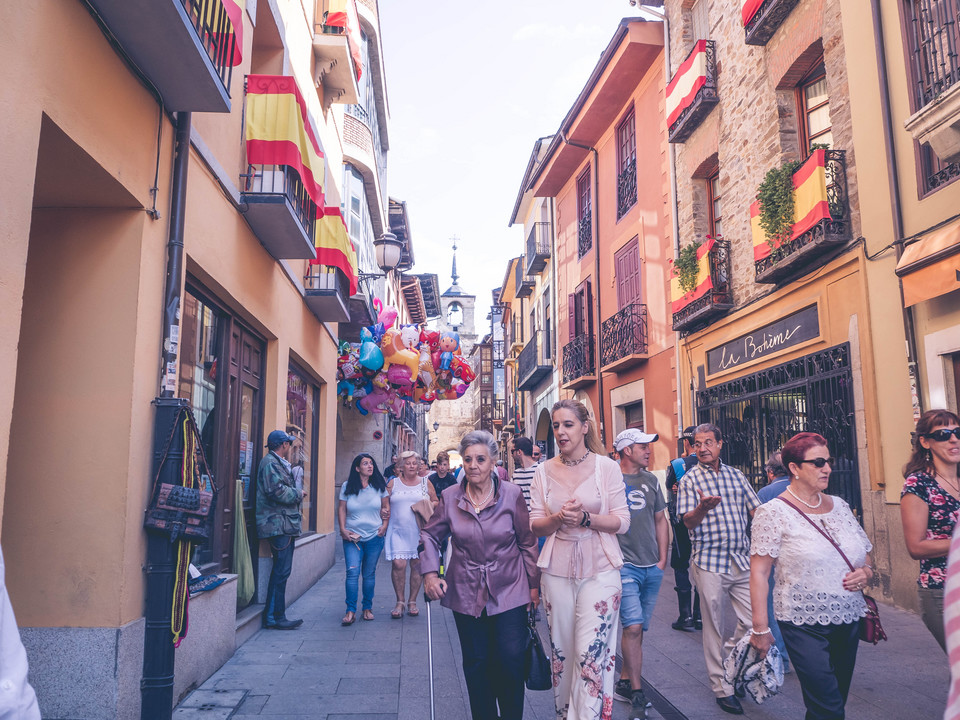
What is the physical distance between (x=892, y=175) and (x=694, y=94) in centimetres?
525

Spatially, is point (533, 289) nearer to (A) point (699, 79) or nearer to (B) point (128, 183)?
(A) point (699, 79)

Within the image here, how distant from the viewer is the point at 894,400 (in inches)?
324

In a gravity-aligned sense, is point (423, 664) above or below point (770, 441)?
below

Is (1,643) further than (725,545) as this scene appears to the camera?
No

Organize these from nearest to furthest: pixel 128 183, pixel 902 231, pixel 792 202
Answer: pixel 128 183
pixel 902 231
pixel 792 202

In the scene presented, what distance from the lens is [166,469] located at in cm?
488

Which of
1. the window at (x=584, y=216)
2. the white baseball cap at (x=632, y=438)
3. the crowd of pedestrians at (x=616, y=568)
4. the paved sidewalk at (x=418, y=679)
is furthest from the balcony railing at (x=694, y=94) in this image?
the crowd of pedestrians at (x=616, y=568)

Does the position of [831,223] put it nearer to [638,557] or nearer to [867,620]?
[638,557]

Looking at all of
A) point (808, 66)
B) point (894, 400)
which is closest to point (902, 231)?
point (894, 400)

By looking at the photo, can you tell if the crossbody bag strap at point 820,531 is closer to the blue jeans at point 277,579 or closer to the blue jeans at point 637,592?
the blue jeans at point 637,592

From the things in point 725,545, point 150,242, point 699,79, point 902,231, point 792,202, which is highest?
point 699,79

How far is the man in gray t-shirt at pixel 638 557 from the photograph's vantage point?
5066mm

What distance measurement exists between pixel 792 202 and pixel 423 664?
7179 mm

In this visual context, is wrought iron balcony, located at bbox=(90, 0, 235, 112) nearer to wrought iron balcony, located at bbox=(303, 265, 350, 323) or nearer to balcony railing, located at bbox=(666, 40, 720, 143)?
wrought iron balcony, located at bbox=(303, 265, 350, 323)
